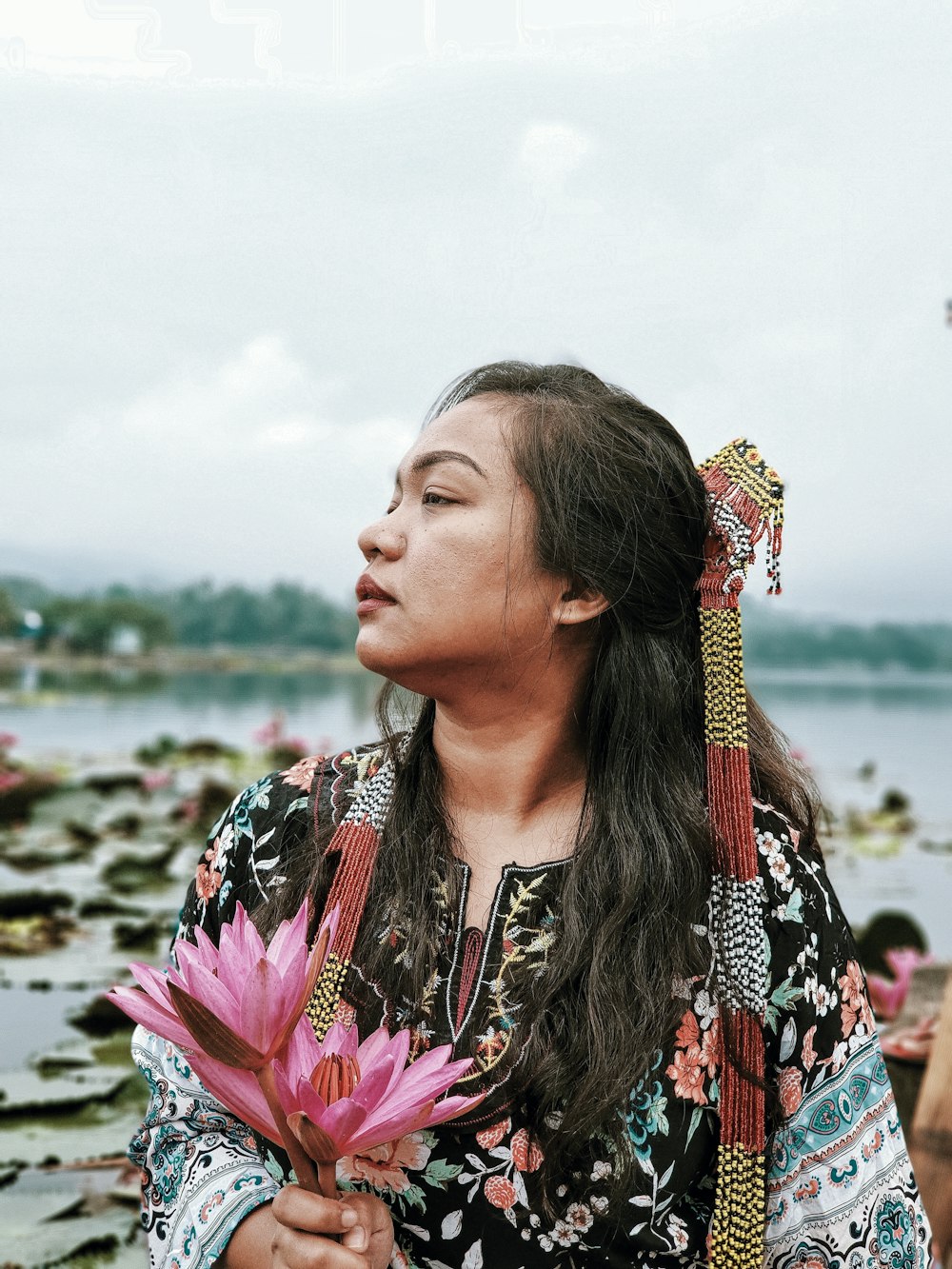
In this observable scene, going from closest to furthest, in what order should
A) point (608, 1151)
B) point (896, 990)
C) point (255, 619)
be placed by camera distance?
point (608, 1151), point (896, 990), point (255, 619)

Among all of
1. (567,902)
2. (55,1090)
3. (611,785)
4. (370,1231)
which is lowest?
(55,1090)

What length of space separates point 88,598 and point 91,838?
1.48 meters

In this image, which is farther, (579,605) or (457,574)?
(579,605)

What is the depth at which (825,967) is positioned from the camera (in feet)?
4.25

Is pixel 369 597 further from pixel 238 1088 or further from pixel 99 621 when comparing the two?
pixel 99 621

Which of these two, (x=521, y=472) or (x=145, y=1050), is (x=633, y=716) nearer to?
(x=521, y=472)

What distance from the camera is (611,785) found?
54.7 inches

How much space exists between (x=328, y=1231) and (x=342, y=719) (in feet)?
15.4

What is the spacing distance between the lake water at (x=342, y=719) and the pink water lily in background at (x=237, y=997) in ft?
14.4

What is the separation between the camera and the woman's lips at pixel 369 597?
1280mm

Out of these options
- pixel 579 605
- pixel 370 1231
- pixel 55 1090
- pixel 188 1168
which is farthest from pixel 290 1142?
pixel 55 1090

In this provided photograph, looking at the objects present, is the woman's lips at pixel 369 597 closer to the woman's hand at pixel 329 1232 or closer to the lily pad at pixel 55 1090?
the woman's hand at pixel 329 1232

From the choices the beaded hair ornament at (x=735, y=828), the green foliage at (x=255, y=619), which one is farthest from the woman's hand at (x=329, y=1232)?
the green foliage at (x=255, y=619)

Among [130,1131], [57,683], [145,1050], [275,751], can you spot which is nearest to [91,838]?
[275,751]
